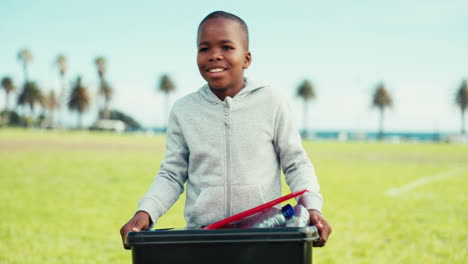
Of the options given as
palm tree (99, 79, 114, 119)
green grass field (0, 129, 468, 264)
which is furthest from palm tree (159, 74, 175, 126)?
green grass field (0, 129, 468, 264)

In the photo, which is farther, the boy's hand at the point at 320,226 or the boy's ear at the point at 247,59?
the boy's ear at the point at 247,59

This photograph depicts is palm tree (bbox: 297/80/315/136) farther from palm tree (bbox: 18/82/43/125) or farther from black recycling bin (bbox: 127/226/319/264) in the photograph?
black recycling bin (bbox: 127/226/319/264)

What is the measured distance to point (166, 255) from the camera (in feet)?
4.81

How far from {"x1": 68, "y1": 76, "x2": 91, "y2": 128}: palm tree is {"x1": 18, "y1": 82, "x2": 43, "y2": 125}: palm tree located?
1045 cm

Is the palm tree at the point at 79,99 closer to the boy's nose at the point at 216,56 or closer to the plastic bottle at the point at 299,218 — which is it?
the boy's nose at the point at 216,56

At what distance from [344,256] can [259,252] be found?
4.03 metres

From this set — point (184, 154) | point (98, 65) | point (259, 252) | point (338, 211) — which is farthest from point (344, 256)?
point (98, 65)

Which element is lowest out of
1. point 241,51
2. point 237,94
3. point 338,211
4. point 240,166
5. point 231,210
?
point 338,211

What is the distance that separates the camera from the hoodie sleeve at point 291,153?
2074mm

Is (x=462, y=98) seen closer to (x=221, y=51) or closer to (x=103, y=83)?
(x=103, y=83)

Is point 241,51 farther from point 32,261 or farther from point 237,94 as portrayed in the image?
point 32,261

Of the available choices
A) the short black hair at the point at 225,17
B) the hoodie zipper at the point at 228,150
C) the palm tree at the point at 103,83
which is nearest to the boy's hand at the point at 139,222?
the hoodie zipper at the point at 228,150

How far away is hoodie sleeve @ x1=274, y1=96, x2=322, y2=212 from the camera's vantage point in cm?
207

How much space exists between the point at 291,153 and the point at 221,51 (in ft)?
1.73
